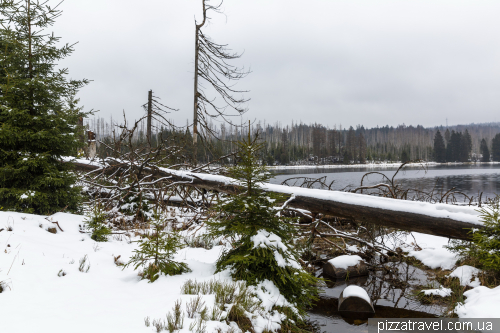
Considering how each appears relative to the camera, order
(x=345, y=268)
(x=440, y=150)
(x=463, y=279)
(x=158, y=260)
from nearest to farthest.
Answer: (x=158, y=260) → (x=463, y=279) → (x=345, y=268) → (x=440, y=150)

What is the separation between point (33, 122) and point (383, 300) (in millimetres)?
7533

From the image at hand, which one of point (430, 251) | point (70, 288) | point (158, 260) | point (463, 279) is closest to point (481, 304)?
point (463, 279)

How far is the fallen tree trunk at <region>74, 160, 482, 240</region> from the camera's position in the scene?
4.43m

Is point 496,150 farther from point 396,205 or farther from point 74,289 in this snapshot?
point 74,289

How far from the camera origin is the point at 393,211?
4.80 meters

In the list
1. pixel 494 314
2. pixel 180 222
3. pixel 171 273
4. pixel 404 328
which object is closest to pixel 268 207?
pixel 171 273

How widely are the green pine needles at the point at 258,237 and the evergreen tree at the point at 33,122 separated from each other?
456 cm

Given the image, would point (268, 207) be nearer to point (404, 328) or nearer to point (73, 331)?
point (73, 331)

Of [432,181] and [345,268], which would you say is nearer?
[345,268]

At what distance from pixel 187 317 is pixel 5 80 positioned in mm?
6448

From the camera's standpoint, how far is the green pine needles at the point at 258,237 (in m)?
3.28

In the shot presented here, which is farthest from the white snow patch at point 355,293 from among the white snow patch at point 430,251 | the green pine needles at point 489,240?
the white snow patch at point 430,251

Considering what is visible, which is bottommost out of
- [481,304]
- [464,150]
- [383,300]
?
[383,300]

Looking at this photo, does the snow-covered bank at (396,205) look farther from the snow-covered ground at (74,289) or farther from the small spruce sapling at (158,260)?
the snow-covered ground at (74,289)
